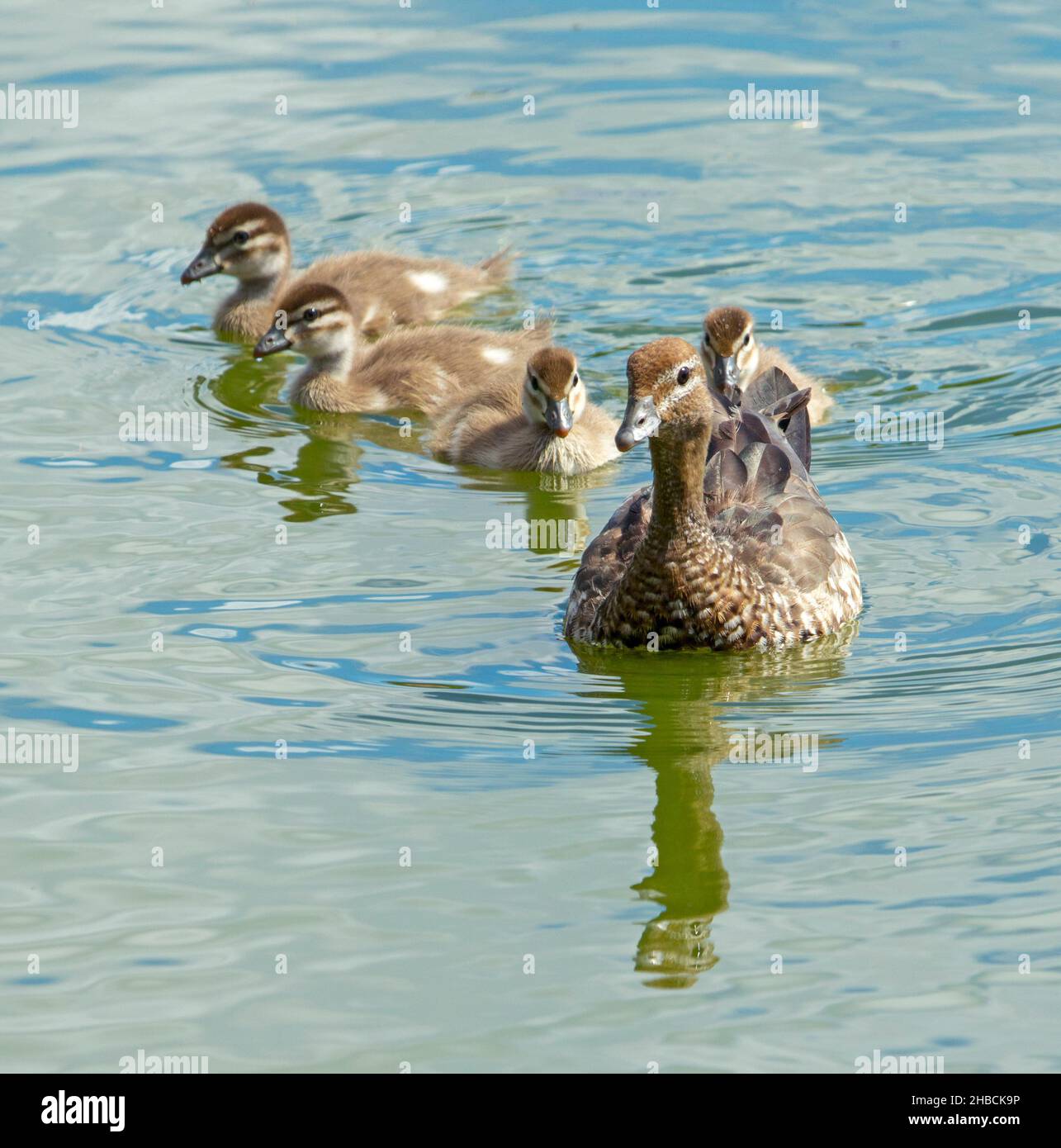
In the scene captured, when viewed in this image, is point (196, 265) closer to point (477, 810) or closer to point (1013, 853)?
point (477, 810)

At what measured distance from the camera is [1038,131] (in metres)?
12.2

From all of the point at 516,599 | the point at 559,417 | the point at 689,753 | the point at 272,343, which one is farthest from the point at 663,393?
the point at 272,343

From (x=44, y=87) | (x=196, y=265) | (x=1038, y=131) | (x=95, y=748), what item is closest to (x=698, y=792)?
(x=95, y=748)

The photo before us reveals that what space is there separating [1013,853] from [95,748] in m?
2.79

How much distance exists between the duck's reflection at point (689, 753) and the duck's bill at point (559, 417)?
2.00 meters

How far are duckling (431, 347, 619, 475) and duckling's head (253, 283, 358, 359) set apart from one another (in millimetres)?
890

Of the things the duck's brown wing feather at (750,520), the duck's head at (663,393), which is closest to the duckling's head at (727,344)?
the duck's brown wing feather at (750,520)

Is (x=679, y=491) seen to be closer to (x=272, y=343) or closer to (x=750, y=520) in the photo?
(x=750, y=520)

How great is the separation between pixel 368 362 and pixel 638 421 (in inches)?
163

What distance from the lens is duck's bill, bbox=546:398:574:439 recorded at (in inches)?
340

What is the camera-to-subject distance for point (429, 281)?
36.3 feet

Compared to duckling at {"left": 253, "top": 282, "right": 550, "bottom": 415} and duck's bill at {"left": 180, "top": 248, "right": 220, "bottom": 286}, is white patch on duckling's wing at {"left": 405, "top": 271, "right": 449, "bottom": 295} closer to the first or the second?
duckling at {"left": 253, "top": 282, "right": 550, "bottom": 415}

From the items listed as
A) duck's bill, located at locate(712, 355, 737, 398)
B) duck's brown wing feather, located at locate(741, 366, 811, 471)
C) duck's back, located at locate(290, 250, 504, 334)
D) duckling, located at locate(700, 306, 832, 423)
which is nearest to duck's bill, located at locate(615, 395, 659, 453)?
duck's brown wing feather, located at locate(741, 366, 811, 471)

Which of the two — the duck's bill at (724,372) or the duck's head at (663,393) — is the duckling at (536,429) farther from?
the duck's head at (663,393)
